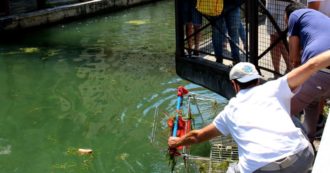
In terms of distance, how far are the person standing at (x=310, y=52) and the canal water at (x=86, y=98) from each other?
2328 mm

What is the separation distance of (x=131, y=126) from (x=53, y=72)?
4.39m

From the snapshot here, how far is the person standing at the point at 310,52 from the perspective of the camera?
448 cm

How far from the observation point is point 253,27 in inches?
251

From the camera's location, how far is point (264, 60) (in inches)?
267

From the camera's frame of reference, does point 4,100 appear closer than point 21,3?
Yes

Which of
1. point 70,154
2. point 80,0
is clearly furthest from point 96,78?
point 80,0

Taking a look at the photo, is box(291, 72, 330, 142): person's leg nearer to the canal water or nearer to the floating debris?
the canal water

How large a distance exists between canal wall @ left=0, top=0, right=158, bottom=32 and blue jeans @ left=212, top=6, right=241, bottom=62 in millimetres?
11473

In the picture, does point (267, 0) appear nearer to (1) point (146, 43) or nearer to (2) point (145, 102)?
(2) point (145, 102)

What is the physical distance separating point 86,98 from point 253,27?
4.66 m

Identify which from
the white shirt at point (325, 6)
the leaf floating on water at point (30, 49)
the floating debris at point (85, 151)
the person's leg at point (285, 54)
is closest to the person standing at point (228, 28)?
the person's leg at point (285, 54)

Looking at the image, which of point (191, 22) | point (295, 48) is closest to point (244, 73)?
point (295, 48)

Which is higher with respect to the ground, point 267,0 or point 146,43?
point 267,0

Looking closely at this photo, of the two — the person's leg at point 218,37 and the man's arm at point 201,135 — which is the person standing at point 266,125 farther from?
the person's leg at point 218,37
